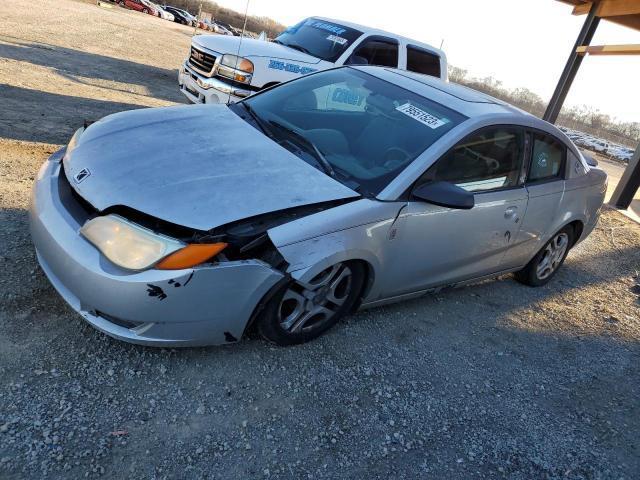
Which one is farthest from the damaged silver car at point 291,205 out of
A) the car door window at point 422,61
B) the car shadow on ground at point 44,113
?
the car door window at point 422,61

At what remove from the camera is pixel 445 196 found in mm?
3209

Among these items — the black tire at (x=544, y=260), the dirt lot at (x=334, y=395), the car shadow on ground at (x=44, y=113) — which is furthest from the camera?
the car shadow on ground at (x=44, y=113)

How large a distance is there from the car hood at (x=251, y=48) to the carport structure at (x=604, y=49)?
6.84 metres

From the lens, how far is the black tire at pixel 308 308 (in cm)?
292

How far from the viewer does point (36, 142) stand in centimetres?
537

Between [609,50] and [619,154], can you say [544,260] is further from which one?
[619,154]

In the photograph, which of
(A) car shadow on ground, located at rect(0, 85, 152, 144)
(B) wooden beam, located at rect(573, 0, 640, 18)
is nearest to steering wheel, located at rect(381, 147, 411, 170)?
(A) car shadow on ground, located at rect(0, 85, 152, 144)

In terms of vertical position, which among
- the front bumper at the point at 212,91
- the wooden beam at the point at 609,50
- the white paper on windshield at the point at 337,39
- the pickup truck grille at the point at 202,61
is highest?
the wooden beam at the point at 609,50

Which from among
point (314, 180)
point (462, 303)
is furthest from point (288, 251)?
point (462, 303)

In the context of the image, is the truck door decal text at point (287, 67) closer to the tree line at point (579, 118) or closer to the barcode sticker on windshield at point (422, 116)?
the barcode sticker on windshield at point (422, 116)

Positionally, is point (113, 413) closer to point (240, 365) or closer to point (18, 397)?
point (18, 397)

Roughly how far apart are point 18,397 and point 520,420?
2749 millimetres

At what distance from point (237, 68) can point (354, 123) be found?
14.0 ft

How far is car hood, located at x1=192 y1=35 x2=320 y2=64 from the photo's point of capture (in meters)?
7.50
